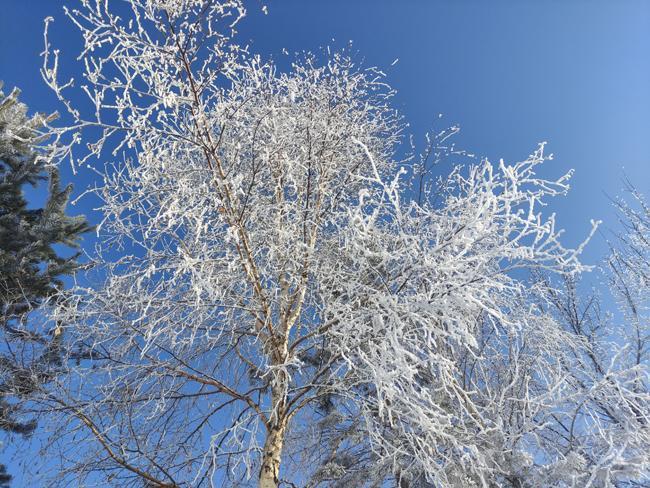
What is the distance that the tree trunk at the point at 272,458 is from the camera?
412 centimetres

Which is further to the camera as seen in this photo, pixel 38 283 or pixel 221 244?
pixel 38 283

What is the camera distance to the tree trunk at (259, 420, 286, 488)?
4125mm

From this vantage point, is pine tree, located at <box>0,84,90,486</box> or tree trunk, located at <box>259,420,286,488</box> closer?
tree trunk, located at <box>259,420,286,488</box>

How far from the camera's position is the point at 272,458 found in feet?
13.8

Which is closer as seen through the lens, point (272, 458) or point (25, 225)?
point (272, 458)

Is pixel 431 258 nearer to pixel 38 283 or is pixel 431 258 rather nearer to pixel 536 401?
pixel 536 401

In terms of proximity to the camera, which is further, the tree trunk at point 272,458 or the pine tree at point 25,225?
the pine tree at point 25,225

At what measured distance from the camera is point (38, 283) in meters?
8.69

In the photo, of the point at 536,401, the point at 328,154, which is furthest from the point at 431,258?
the point at 328,154

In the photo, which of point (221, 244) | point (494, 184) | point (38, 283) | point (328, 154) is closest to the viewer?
point (494, 184)

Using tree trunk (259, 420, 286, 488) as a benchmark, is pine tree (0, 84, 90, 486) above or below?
above

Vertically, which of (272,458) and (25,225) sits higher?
(25,225)

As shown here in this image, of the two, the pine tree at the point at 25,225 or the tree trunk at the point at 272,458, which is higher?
the pine tree at the point at 25,225

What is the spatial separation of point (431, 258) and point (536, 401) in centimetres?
155
